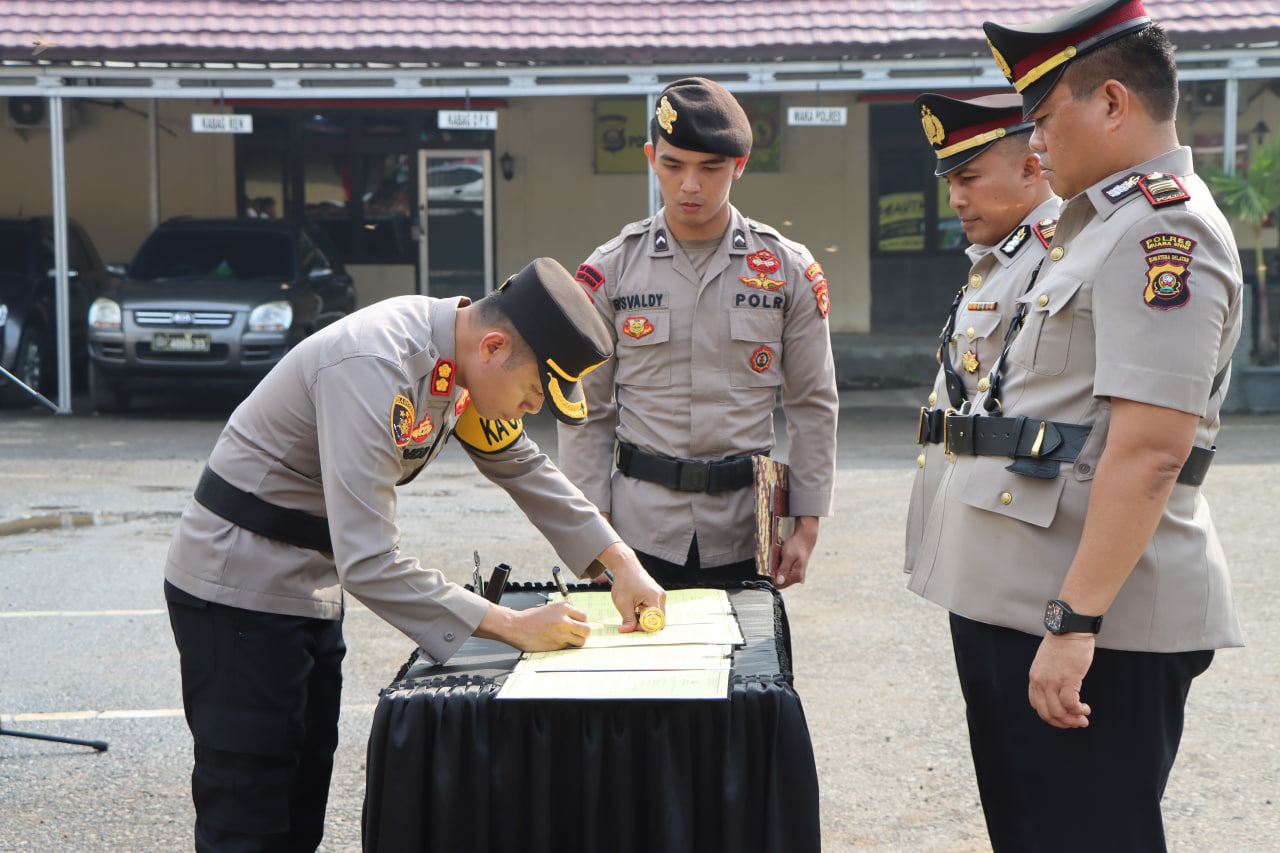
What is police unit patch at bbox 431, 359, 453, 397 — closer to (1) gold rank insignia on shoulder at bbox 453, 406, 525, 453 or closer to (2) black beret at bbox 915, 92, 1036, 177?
(1) gold rank insignia on shoulder at bbox 453, 406, 525, 453

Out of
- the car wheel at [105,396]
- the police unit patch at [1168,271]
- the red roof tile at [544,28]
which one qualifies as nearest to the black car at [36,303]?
the car wheel at [105,396]

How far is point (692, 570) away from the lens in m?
3.13

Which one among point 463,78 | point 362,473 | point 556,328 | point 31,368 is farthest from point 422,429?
point 31,368

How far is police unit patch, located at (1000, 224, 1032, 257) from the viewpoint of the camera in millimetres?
2686

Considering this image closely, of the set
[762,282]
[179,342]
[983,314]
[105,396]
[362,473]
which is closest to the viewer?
[362,473]

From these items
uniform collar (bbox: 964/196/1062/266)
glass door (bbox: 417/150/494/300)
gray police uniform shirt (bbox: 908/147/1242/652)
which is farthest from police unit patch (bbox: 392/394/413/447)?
glass door (bbox: 417/150/494/300)

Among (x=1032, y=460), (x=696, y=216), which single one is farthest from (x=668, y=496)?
(x=1032, y=460)

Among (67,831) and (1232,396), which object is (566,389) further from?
(1232,396)

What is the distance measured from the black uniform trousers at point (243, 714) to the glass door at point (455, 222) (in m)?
13.0

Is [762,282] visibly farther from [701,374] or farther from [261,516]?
[261,516]

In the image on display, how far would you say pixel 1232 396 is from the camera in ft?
35.3

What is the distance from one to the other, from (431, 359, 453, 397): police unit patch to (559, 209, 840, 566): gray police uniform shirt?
36.1 inches

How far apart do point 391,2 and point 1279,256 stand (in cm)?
1065

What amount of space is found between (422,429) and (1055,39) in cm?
126
